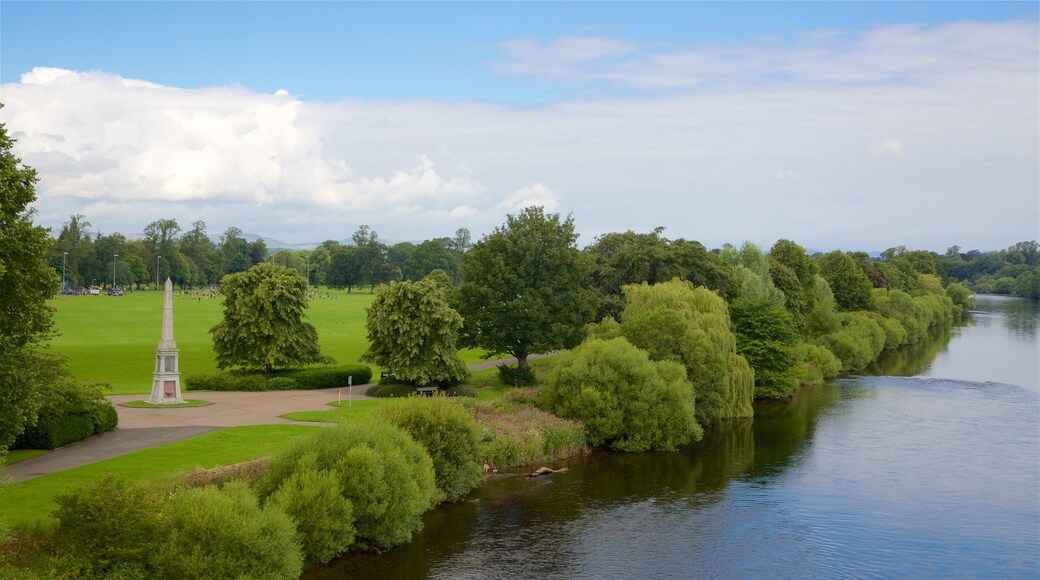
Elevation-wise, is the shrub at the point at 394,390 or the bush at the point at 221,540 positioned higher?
the shrub at the point at 394,390

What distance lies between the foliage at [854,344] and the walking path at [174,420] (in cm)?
4913

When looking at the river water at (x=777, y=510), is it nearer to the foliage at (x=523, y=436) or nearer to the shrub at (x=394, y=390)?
the foliage at (x=523, y=436)

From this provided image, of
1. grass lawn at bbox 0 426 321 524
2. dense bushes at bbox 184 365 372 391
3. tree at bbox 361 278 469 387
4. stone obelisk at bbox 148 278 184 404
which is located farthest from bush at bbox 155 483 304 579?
dense bushes at bbox 184 365 372 391

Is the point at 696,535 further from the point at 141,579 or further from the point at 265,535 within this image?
the point at 141,579

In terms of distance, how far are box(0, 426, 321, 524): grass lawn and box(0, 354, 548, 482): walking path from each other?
83 cm

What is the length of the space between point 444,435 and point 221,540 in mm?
12923

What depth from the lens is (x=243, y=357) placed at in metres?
54.2

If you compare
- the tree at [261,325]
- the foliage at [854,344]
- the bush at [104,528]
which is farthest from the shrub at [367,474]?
the foliage at [854,344]

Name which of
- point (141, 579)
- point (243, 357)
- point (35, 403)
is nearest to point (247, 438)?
point (35, 403)

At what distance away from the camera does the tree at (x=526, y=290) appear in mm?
58188

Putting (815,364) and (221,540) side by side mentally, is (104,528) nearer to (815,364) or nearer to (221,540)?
(221,540)

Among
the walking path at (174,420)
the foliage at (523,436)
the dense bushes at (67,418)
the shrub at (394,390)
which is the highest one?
the dense bushes at (67,418)

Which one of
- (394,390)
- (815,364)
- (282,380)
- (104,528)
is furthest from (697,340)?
(104,528)

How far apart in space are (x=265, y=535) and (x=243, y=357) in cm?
3091
